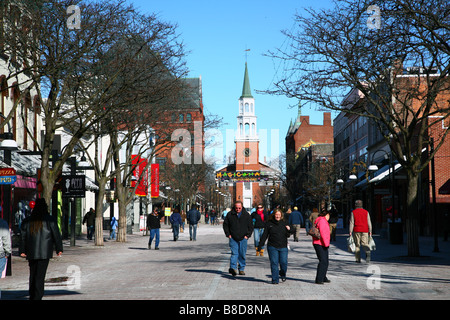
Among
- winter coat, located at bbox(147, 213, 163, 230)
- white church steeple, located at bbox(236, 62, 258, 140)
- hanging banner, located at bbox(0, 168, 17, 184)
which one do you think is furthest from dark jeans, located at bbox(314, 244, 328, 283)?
white church steeple, located at bbox(236, 62, 258, 140)

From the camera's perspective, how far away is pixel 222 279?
14109 millimetres

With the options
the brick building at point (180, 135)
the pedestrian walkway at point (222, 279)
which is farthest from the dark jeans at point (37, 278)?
the brick building at point (180, 135)

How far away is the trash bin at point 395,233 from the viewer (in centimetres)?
2817

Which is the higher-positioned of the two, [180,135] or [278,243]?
[180,135]

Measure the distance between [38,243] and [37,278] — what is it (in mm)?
540

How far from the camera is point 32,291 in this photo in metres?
10.2

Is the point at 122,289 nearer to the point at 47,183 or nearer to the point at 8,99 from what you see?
the point at 47,183

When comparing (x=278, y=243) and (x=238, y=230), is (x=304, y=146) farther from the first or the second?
(x=278, y=243)

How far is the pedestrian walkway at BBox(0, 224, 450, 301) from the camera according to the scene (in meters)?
11.4

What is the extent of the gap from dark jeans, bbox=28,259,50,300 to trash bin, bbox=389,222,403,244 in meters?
20.5

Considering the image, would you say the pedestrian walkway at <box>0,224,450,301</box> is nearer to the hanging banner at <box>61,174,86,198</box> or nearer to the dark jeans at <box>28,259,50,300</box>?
the dark jeans at <box>28,259,50,300</box>

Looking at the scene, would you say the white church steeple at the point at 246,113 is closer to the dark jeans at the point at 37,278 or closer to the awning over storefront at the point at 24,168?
the awning over storefront at the point at 24,168

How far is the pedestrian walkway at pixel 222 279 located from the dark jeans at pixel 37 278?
3.67 ft

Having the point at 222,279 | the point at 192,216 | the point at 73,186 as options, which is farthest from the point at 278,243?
the point at 192,216
